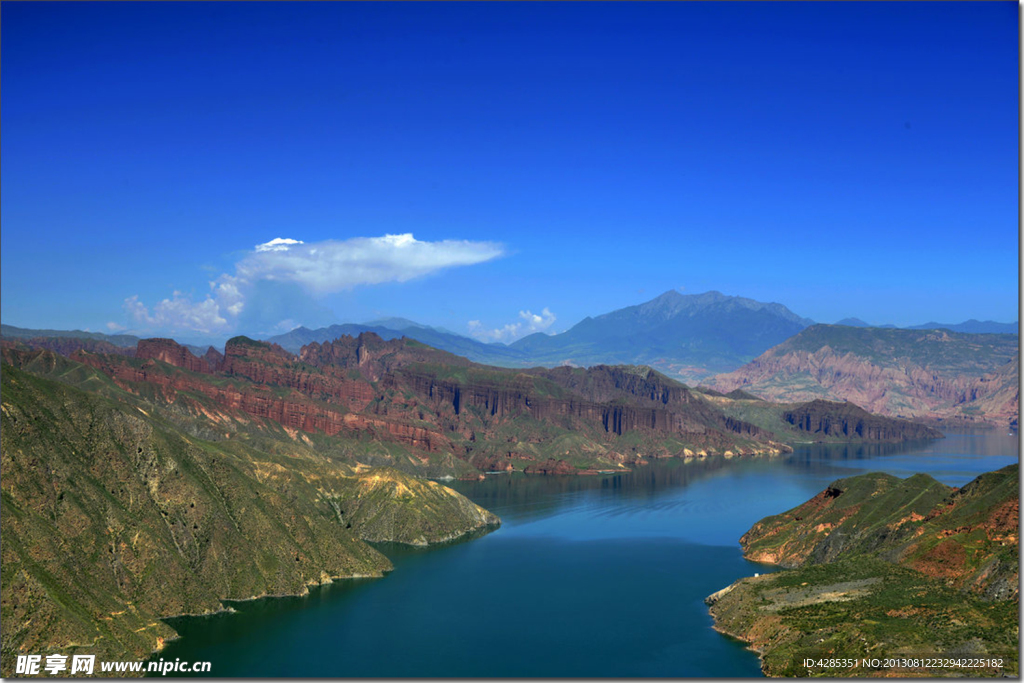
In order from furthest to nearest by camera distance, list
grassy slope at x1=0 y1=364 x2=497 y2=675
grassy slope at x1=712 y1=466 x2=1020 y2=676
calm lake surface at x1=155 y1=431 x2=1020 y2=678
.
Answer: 1. calm lake surface at x1=155 y1=431 x2=1020 y2=678
2. grassy slope at x1=0 y1=364 x2=497 y2=675
3. grassy slope at x1=712 y1=466 x2=1020 y2=676

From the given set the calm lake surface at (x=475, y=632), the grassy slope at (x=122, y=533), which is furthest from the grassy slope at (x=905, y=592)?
the grassy slope at (x=122, y=533)

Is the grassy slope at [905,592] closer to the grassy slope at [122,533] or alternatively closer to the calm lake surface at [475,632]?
the calm lake surface at [475,632]

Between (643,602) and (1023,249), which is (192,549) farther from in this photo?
(1023,249)

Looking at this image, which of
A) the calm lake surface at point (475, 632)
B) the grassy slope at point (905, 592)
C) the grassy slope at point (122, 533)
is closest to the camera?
the grassy slope at point (905, 592)

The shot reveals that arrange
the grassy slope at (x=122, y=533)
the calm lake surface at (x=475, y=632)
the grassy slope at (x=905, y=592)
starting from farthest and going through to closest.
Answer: the calm lake surface at (x=475, y=632), the grassy slope at (x=122, y=533), the grassy slope at (x=905, y=592)

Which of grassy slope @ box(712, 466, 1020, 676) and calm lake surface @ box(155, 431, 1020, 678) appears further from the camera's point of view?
calm lake surface @ box(155, 431, 1020, 678)

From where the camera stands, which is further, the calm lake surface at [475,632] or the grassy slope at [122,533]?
the calm lake surface at [475,632]

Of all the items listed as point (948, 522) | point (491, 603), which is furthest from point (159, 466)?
point (948, 522)

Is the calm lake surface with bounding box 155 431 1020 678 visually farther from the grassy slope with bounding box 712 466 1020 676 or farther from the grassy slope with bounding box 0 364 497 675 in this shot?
the grassy slope with bounding box 712 466 1020 676

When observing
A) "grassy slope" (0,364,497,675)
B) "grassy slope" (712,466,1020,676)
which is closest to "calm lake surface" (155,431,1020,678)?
"grassy slope" (0,364,497,675)

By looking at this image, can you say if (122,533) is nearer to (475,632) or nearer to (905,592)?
(475,632)

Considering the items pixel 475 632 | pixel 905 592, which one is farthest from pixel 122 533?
pixel 905 592
